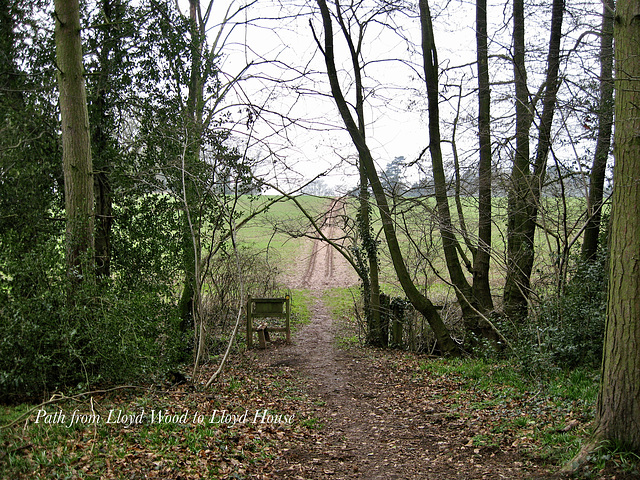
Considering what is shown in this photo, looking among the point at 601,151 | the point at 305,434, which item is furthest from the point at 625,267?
the point at 601,151

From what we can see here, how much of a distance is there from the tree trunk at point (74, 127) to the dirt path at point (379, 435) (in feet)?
15.1

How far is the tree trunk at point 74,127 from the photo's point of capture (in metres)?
7.52

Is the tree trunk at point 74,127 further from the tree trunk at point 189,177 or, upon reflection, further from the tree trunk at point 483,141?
the tree trunk at point 483,141

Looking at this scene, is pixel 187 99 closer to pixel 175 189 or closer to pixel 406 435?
pixel 175 189

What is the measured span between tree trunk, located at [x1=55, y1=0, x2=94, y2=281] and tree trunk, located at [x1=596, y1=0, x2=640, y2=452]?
275 inches

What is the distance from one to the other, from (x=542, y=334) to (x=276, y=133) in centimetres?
587

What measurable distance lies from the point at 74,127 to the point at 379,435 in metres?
6.60

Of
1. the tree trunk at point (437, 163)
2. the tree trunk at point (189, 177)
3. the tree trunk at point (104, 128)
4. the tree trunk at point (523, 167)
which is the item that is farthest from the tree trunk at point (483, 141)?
the tree trunk at point (104, 128)

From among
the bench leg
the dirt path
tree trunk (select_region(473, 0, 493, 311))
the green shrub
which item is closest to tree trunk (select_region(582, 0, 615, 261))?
the green shrub

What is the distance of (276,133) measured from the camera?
30.0 ft

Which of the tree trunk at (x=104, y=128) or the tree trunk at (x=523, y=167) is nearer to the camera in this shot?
the tree trunk at (x=523, y=167)

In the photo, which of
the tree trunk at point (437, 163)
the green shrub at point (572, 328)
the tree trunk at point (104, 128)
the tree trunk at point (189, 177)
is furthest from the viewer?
the tree trunk at point (437, 163)

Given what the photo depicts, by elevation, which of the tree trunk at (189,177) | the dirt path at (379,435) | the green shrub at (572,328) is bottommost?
the dirt path at (379,435)

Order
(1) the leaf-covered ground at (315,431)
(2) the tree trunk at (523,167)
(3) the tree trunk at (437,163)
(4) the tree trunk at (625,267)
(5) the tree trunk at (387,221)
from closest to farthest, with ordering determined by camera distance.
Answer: (4) the tree trunk at (625,267), (1) the leaf-covered ground at (315,431), (2) the tree trunk at (523,167), (3) the tree trunk at (437,163), (5) the tree trunk at (387,221)
